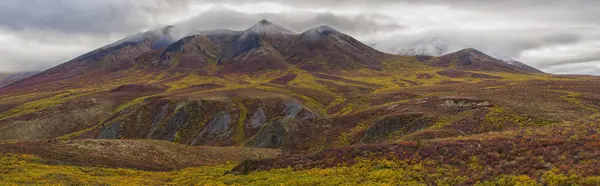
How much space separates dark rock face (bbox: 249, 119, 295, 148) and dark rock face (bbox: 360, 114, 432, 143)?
16.6 meters

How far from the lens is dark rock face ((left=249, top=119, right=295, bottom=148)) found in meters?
78.6

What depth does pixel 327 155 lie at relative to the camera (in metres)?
34.6

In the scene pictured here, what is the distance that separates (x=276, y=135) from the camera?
80.1m

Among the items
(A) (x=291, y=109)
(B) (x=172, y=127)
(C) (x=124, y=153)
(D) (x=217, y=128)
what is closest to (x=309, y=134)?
(D) (x=217, y=128)

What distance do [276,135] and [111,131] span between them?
2382 inches

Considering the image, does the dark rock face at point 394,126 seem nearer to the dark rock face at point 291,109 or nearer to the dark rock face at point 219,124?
the dark rock face at point 291,109

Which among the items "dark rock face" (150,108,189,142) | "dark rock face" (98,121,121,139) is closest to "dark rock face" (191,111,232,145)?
"dark rock face" (150,108,189,142)

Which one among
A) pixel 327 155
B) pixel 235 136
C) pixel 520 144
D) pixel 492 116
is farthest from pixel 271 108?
pixel 520 144

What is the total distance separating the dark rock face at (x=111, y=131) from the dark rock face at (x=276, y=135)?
50.0m

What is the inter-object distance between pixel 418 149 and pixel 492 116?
33.6 metres

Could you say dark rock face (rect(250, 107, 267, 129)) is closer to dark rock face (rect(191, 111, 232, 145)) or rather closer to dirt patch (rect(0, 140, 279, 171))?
dark rock face (rect(191, 111, 232, 145))

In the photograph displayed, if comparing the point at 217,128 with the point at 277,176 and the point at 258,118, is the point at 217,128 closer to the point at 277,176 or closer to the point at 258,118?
the point at 258,118

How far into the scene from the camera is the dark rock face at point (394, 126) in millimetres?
65119

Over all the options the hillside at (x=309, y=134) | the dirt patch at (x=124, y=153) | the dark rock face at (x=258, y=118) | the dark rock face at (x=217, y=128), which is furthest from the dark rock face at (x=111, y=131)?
the dirt patch at (x=124, y=153)
